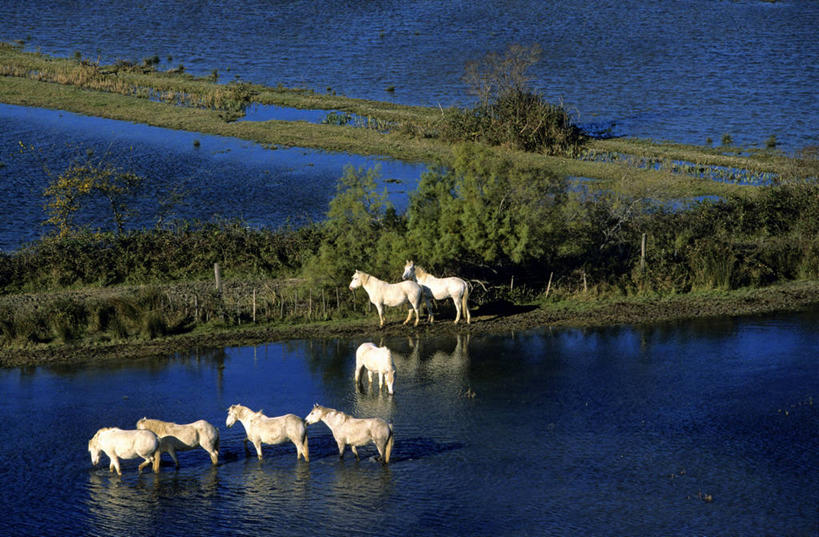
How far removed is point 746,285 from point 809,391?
395 inches

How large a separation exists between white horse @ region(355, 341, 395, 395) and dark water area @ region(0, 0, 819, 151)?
37.1 metres

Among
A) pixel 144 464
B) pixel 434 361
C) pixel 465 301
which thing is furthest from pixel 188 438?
pixel 465 301

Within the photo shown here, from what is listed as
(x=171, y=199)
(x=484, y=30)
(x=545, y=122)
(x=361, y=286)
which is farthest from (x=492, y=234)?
(x=484, y=30)

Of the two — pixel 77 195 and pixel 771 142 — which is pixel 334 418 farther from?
pixel 771 142

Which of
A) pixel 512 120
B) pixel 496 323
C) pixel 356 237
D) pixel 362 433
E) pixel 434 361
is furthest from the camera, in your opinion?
pixel 512 120

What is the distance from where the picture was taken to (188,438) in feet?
61.7

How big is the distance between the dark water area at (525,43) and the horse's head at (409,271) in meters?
30.9

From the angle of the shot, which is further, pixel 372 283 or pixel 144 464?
pixel 372 283

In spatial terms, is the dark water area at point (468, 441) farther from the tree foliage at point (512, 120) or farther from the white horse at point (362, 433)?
the tree foliage at point (512, 120)

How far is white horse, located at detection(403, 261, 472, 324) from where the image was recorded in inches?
1143

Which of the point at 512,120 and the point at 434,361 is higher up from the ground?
the point at 512,120

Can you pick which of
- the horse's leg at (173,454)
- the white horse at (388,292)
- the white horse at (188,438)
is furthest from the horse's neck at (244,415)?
the white horse at (388,292)

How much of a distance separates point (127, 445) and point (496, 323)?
44.6 ft

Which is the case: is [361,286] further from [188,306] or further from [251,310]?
[188,306]
